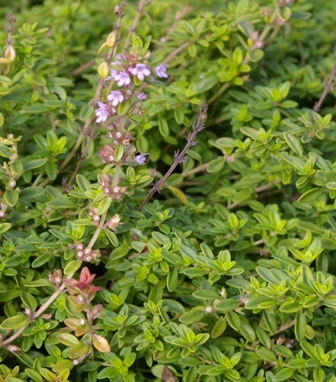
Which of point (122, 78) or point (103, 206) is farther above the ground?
point (122, 78)

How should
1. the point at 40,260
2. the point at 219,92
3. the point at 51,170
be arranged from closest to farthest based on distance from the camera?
the point at 40,260
the point at 51,170
the point at 219,92

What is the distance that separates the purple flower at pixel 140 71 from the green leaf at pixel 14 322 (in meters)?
0.71

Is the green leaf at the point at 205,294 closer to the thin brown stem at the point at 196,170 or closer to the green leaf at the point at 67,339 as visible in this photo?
the green leaf at the point at 67,339

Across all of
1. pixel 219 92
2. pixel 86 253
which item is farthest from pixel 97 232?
pixel 219 92

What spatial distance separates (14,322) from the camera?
1.68 m

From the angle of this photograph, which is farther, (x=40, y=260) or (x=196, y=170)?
(x=196, y=170)

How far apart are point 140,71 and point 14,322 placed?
2.44 ft

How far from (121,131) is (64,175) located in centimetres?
57

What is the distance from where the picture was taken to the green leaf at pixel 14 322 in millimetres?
1665

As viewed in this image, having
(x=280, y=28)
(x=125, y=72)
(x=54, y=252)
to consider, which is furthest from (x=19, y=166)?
(x=280, y=28)

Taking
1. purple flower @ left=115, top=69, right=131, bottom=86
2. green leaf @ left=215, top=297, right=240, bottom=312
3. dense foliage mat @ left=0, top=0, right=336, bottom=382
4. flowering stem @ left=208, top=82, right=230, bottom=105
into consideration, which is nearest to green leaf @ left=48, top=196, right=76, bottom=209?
dense foliage mat @ left=0, top=0, right=336, bottom=382

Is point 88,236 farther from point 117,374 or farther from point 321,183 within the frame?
point 321,183

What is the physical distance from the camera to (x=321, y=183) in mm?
1853

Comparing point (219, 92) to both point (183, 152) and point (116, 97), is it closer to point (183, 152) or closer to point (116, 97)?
point (183, 152)
